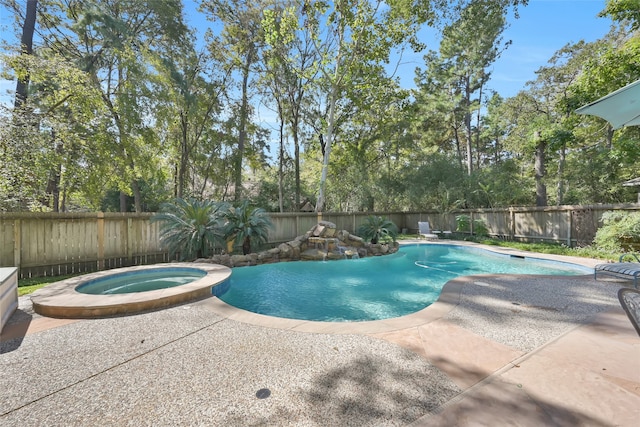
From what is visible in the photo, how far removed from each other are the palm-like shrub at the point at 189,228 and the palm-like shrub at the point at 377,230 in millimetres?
5524

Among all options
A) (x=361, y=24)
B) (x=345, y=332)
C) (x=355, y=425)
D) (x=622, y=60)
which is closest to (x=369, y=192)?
(x=361, y=24)

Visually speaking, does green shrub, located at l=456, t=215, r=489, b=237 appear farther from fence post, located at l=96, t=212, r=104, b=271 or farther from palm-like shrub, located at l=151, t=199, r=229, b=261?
fence post, located at l=96, t=212, r=104, b=271

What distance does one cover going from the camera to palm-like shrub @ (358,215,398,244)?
10.2m

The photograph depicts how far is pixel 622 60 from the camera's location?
838 centimetres

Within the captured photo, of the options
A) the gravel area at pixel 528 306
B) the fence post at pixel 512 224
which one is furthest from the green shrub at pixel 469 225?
the gravel area at pixel 528 306

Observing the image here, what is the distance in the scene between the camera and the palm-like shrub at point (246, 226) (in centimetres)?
764

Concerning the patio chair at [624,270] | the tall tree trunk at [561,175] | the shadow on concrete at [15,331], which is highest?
the tall tree trunk at [561,175]

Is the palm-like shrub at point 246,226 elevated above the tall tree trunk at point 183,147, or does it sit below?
below

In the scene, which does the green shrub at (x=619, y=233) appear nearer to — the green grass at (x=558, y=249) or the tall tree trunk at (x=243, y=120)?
the green grass at (x=558, y=249)

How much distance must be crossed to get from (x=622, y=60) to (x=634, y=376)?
11476 millimetres

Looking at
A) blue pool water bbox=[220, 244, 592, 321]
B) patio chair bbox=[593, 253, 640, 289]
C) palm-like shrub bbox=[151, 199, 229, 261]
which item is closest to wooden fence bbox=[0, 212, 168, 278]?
palm-like shrub bbox=[151, 199, 229, 261]

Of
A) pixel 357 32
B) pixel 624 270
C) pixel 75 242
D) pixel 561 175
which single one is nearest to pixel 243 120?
pixel 357 32

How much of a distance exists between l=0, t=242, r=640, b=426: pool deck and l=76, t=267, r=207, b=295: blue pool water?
1205 mm

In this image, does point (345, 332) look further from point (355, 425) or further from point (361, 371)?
point (355, 425)
